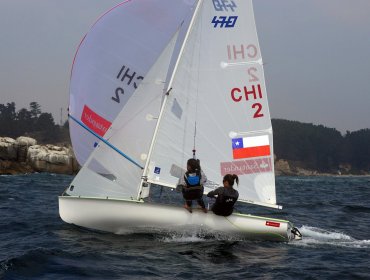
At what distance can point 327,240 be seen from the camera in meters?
11.5

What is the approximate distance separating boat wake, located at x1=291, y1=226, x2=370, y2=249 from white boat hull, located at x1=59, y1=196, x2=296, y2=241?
67cm

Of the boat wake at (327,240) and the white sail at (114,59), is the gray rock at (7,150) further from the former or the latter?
the boat wake at (327,240)

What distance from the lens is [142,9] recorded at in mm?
11430

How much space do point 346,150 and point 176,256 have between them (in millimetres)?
174181

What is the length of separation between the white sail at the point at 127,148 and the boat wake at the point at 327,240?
3869 millimetres

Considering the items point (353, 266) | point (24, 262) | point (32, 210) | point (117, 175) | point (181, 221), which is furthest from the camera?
point (32, 210)

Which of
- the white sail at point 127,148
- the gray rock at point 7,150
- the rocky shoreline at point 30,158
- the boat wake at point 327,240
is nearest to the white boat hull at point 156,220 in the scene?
the white sail at point 127,148

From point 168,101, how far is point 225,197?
2551mm

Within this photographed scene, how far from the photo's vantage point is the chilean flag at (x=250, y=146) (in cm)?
1156

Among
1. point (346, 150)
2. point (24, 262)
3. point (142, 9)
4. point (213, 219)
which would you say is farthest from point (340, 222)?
point (346, 150)

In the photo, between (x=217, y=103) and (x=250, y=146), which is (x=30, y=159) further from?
(x=250, y=146)

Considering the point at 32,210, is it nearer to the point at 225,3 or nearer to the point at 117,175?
the point at 117,175

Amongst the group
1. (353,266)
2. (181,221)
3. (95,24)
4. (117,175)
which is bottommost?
(353,266)

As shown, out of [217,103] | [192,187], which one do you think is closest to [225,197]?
[192,187]
